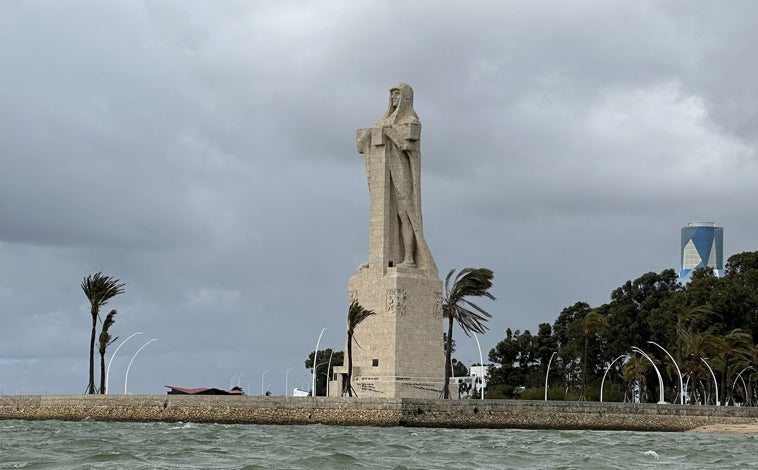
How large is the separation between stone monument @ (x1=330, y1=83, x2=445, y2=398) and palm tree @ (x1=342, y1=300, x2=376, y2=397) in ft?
1.84

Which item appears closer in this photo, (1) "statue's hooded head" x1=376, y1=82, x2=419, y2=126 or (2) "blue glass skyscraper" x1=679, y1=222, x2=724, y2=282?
(1) "statue's hooded head" x1=376, y1=82, x2=419, y2=126

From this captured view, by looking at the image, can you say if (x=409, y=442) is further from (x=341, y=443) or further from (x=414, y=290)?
(x=414, y=290)

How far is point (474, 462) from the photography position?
2819 cm

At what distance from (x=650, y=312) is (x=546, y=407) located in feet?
123

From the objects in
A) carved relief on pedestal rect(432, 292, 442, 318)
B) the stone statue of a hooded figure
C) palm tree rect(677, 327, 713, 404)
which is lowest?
palm tree rect(677, 327, 713, 404)

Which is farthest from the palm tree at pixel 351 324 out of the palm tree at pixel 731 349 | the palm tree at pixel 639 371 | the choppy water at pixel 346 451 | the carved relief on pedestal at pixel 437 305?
the palm tree at pixel 639 371

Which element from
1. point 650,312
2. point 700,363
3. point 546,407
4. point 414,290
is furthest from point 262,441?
point 650,312

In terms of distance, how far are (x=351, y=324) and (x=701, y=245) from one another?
11899 cm

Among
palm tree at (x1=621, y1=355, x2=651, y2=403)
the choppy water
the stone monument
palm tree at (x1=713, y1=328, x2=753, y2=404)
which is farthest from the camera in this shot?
palm tree at (x1=621, y1=355, x2=651, y2=403)

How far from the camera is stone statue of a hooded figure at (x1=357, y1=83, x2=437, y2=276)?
192 feet

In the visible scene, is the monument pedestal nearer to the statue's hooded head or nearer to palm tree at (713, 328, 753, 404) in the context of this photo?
the statue's hooded head

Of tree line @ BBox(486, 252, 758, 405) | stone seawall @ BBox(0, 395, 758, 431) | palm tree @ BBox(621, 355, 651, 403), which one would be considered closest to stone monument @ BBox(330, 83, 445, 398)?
stone seawall @ BBox(0, 395, 758, 431)

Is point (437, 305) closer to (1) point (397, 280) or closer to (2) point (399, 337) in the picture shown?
(1) point (397, 280)

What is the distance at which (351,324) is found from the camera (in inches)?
2178
